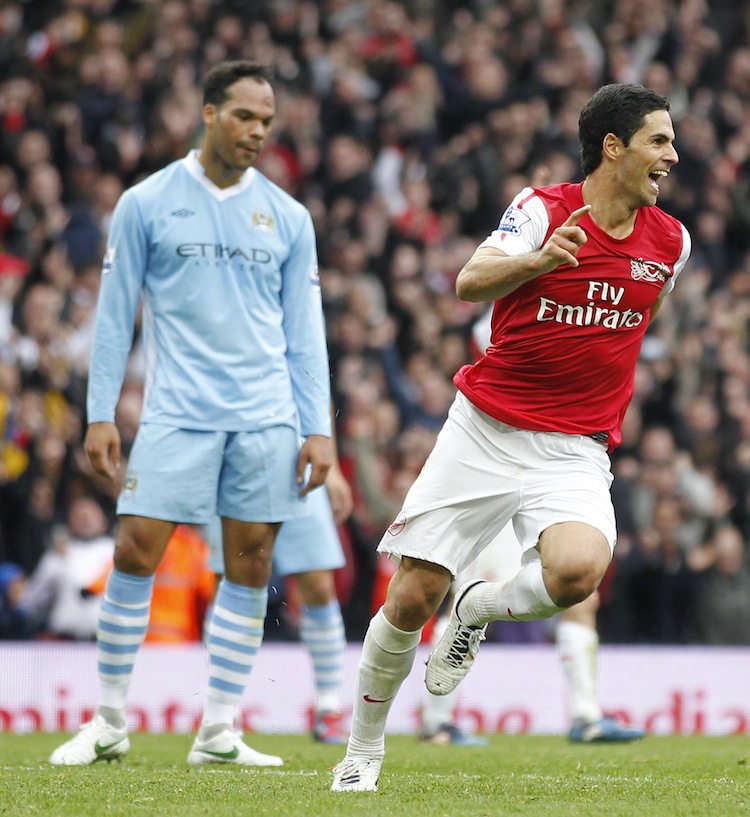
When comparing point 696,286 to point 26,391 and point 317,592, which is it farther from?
point 317,592

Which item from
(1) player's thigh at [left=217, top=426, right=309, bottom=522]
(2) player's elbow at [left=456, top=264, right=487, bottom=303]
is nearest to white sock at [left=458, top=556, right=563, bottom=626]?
(2) player's elbow at [left=456, top=264, right=487, bottom=303]

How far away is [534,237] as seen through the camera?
16.8ft

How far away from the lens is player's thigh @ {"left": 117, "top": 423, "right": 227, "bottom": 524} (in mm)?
5902

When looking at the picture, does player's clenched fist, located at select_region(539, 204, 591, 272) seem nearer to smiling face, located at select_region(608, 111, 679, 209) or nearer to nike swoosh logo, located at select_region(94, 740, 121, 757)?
smiling face, located at select_region(608, 111, 679, 209)

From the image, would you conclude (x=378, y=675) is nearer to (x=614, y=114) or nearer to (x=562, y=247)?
(x=562, y=247)

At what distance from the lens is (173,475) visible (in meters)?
5.91

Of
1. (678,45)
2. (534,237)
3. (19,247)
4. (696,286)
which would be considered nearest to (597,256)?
(534,237)

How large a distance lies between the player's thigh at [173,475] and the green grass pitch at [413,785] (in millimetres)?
949

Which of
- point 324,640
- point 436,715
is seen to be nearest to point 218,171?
point 324,640

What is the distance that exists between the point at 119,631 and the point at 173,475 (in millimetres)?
641

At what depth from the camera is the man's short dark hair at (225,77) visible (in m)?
6.14

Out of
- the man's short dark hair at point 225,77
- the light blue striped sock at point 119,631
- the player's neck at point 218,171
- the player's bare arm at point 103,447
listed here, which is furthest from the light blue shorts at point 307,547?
the man's short dark hair at point 225,77

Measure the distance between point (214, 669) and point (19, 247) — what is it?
7.11 meters

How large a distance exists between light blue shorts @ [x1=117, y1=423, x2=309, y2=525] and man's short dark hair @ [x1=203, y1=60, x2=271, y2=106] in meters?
1.30
